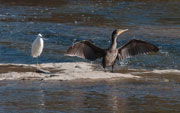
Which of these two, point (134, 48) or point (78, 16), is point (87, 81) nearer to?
point (134, 48)

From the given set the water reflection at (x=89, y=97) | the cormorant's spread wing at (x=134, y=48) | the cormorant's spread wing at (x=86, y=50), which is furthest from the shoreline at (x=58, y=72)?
the cormorant's spread wing at (x=134, y=48)

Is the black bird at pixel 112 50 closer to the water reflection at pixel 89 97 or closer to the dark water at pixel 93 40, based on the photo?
the dark water at pixel 93 40

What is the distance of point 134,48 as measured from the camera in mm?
12008

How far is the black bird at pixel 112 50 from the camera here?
11.6 m

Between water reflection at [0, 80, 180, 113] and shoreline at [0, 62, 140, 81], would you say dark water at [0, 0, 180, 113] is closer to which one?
water reflection at [0, 80, 180, 113]

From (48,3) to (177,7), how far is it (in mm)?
6364

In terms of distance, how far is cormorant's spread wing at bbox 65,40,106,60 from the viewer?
1152 cm

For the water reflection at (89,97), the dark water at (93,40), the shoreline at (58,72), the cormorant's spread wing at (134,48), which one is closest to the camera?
the water reflection at (89,97)

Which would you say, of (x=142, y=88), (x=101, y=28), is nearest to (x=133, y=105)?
(x=142, y=88)

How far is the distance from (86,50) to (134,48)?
1.09 meters

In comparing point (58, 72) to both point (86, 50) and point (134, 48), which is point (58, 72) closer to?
point (86, 50)

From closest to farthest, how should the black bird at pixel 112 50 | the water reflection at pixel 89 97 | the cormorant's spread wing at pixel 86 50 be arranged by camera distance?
1. the water reflection at pixel 89 97
2. the cormorant's spread wing at pixel 86 50
3. the black bird at pixel 112 50

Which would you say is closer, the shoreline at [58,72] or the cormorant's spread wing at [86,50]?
the shoreline at [58,72]

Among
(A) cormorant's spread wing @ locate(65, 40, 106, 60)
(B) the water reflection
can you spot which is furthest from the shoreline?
(B) the water reflection
